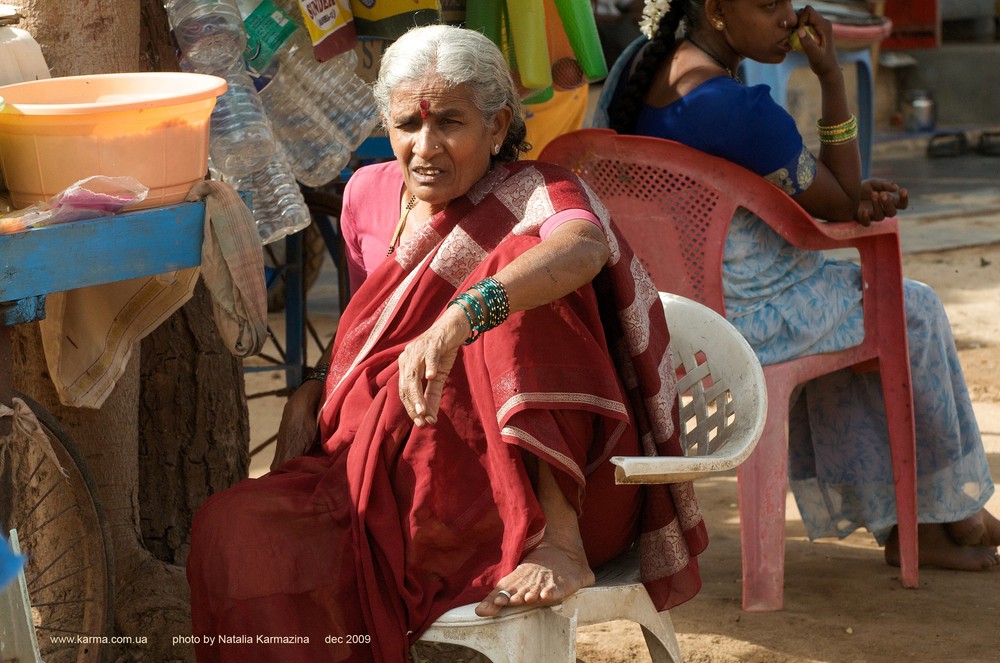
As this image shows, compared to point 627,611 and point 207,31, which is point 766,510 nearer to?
point 627,611

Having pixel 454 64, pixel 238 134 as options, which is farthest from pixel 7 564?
pixel 238 134

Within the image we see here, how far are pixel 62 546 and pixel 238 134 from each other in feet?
3.18

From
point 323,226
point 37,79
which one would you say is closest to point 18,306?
point 37,79

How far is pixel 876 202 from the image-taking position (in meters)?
3.17

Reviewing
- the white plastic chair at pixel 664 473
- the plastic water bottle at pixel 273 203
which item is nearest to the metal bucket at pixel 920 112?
the white plastic chair at pixel 664 473

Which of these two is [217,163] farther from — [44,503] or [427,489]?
[427,489]

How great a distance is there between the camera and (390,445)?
219cm

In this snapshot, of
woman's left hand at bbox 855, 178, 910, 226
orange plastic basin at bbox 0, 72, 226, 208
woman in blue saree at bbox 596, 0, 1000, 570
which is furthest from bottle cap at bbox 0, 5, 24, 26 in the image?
woman's left hand at bbox 855, 178, 910, 226

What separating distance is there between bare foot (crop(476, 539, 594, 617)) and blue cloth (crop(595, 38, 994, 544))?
119 centimetres

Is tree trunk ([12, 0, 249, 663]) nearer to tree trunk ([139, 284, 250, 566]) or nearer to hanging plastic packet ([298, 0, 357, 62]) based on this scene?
tree trunk ([139, 284, 250, 566])

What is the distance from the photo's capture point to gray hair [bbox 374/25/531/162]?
90.0 inches

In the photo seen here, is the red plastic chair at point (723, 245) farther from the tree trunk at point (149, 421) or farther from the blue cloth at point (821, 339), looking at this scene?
the tree trunk at point (149, 421)

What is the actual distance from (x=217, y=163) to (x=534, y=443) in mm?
1118

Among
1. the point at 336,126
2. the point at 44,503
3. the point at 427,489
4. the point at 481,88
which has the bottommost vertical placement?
the point at 44,503
